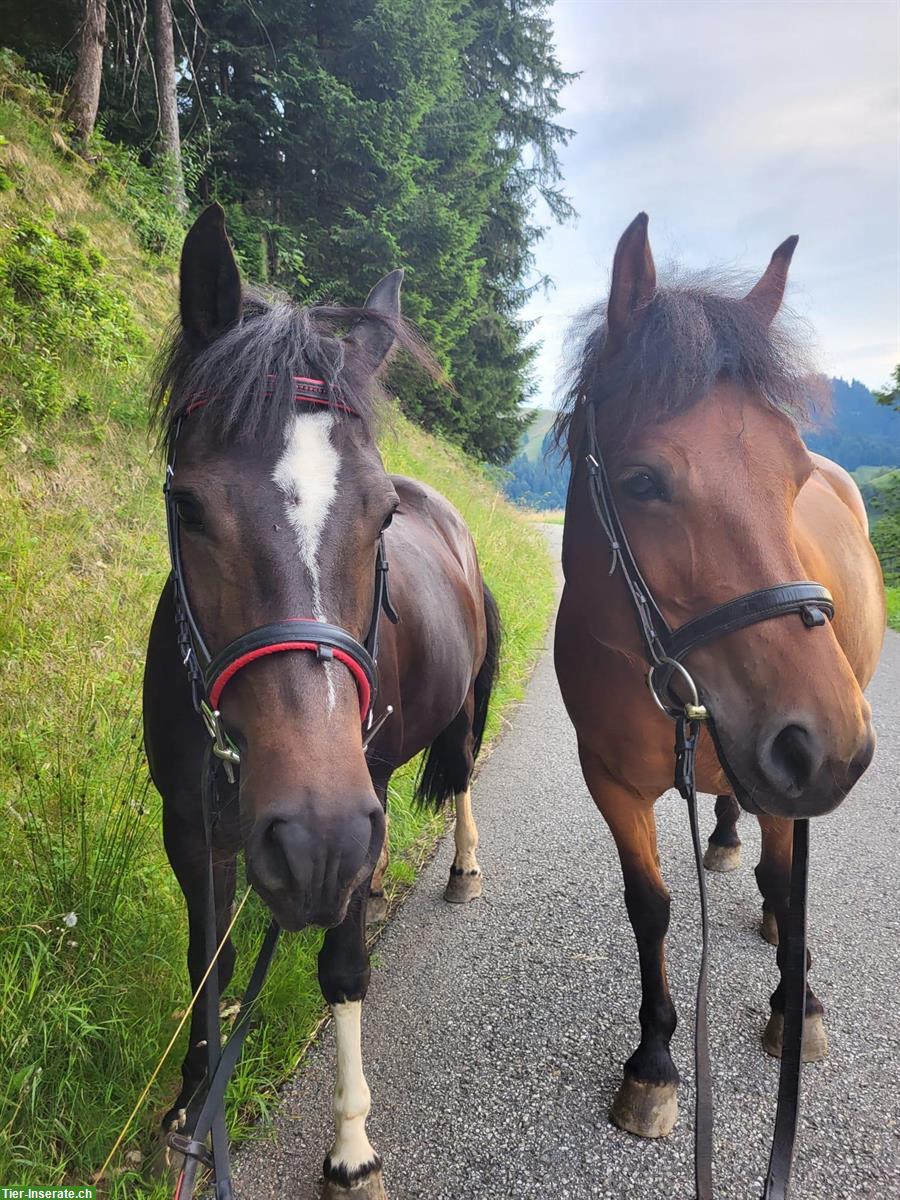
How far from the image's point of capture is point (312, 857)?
3.43 ft

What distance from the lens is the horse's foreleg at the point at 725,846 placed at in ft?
10.4

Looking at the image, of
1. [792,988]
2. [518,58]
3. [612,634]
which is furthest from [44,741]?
[518,58]

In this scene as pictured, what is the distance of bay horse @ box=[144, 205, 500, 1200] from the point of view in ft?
3.64

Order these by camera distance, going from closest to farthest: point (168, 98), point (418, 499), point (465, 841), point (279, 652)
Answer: point (279, 652), point (465, 841), point (418, 499), point (168, 98)

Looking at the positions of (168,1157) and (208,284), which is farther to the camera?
(168,1157)

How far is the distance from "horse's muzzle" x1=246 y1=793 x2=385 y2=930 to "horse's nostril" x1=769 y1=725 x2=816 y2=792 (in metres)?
0.81

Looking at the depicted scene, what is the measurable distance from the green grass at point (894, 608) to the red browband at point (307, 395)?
1169cm

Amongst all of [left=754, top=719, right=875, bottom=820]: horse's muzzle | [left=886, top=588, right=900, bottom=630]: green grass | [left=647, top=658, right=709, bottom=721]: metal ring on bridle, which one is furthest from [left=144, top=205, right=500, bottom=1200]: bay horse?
[left=886, top=588, right=900, bottom=630]: green grass

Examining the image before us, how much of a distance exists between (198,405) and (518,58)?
17.1 metres

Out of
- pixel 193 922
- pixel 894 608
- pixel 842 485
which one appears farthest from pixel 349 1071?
pixel 894 608

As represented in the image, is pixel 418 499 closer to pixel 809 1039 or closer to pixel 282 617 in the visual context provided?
pixel 282 617

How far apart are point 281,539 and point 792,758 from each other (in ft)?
3.69

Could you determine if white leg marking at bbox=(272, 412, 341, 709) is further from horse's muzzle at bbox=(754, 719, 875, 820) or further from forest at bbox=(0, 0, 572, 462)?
forest at bbox=(0, 0, 572, 462)

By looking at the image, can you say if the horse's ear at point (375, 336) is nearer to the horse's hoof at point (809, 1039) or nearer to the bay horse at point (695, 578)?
the bay horse at point (695, 578)
